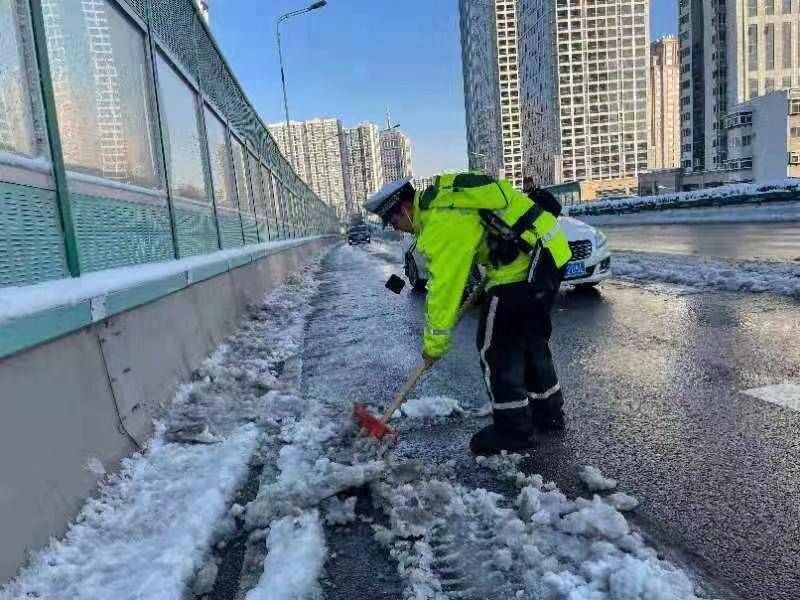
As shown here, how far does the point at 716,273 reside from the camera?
871 centimetres

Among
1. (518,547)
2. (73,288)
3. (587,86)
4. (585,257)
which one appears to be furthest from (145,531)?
(587,86)

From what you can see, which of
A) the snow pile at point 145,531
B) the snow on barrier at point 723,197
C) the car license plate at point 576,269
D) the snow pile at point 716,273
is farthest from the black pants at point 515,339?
the snow on barrier at point 723,197

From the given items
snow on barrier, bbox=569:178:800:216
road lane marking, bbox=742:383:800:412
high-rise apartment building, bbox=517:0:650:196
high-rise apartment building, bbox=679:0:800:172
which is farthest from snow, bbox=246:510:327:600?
high-rise apartment building, bbox=517:0:650:196

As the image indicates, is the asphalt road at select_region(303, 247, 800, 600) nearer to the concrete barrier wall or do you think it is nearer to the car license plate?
the car license plate

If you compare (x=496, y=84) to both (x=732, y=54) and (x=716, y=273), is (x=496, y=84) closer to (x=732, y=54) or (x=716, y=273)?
(x=732, y=54)

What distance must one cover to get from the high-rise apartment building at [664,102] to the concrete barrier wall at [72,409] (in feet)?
578

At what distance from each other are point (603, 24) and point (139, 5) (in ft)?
503

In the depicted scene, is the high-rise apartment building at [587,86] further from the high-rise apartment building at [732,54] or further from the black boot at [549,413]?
the black boot at [549,413]

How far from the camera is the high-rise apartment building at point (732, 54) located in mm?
86688

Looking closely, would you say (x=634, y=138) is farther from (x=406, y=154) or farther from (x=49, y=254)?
(x=49, y=254)

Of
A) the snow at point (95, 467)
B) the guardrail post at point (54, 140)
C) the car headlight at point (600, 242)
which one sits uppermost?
the guardrail post at point (54, 140)

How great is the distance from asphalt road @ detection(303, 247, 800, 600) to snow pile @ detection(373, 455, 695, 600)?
135mm

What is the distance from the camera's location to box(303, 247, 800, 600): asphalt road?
7.61 ft

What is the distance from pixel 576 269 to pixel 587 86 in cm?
14408
